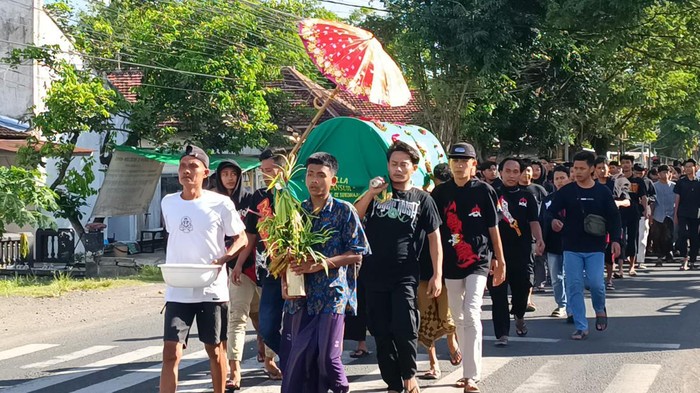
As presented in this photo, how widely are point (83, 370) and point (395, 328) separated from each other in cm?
344

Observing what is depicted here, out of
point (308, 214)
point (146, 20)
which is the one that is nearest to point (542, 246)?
point (308, 214)

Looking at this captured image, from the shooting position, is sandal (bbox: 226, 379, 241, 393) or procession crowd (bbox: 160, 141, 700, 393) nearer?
procession crowd (bbox: 160, 141, 700, 393)

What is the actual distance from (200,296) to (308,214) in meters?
0.97

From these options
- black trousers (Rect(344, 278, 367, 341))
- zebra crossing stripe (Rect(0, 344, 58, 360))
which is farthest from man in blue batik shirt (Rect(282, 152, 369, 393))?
zebra crossing stripe (Rect(0, 344, 58, 360))

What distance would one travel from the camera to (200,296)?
6309mm

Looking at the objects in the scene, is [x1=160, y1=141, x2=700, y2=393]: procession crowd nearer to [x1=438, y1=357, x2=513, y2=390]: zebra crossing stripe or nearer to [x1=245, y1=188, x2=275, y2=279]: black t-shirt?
[x1=245, y1=188, x2=275, y2=279]: black t-shirt

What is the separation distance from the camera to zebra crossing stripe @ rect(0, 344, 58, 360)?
31.6ft

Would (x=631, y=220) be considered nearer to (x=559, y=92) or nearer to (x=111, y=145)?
(x=111, y=145)

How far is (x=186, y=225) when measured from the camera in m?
6.32

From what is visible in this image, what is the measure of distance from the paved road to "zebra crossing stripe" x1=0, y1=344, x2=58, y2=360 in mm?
11

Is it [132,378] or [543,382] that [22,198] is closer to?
[132,378]

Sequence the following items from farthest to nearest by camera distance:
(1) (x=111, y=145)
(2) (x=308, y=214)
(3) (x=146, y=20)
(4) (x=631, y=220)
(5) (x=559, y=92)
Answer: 1. (5) (x=559, y=92)
2. (3) (x=146, y=20)
3. (1) (x=111, y=145)
4. (4) (x=631, y=220)
5. (2) (x=308, y=214)

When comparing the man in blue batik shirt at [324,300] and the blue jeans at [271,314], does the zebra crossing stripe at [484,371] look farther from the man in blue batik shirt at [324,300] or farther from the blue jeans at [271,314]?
the man in blue batik shirt at [324,300]

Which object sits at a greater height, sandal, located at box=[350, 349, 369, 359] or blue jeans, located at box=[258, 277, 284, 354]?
blue jeans, located at box=[258, 277, 284, 354]
